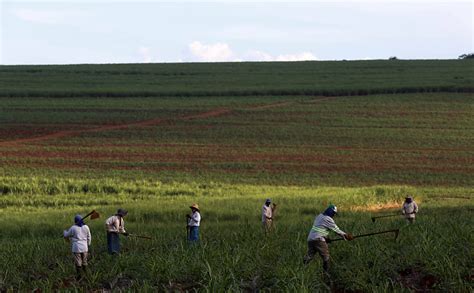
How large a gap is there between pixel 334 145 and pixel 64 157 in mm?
Answer: 16210

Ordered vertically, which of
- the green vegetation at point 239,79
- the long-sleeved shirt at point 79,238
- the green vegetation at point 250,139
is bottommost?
the green vegetation at point 250,139

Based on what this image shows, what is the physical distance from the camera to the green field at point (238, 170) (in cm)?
1426

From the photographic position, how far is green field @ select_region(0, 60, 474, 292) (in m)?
14.3

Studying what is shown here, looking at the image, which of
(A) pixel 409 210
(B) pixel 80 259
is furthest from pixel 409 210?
(B) pixel 80 259

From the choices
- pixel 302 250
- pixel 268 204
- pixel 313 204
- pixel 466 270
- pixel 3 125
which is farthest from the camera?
pixel 3 125

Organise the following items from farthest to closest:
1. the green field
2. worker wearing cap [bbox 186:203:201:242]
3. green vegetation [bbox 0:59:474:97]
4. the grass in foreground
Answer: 1. green vegetation [bbox 0:59:474:97]
2. worker wearing cap [bbox 186:203:201:242]
3. the green field
4. the grass in foreground

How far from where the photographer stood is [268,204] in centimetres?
2194

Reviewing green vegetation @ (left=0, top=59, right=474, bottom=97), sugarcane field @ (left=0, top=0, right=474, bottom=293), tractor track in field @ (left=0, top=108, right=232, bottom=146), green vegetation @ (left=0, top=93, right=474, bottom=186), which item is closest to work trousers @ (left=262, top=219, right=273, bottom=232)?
sugarcane field @ (left=0, top=0, right=474, bottom=293)

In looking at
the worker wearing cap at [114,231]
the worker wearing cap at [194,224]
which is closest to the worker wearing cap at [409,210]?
the worker wearing cap at [194,224]

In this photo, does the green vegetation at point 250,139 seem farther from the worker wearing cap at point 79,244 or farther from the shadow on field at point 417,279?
the shadow on field at point 417,279

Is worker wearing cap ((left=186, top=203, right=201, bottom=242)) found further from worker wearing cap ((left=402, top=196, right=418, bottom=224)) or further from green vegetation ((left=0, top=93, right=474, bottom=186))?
green vegetation ((left=0, top=93, right=474, bottom=186))

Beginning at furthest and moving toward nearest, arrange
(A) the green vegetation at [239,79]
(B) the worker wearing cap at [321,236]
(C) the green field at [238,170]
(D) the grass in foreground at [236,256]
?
(A) the green vegetation at [239,79] → (B) the worker wearing cap at [321,236] → (C) the green field at [238,170] → (D) the grass in foreground at [236,256]

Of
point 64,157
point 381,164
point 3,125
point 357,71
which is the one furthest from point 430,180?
point 357,71

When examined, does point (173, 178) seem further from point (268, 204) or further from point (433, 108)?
point (433, 108)
